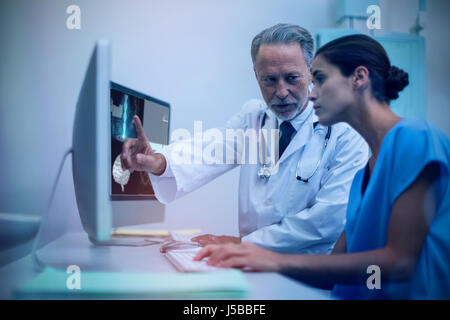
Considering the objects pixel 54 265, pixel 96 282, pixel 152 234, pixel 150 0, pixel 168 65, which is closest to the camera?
pixel 96 282

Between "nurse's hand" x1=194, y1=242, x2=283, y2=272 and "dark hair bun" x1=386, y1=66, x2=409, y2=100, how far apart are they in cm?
41

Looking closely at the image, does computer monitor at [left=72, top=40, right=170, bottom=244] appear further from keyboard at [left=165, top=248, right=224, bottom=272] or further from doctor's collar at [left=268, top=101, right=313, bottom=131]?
doctor's collar at [left=268, top=101, right=313, bottom=131]

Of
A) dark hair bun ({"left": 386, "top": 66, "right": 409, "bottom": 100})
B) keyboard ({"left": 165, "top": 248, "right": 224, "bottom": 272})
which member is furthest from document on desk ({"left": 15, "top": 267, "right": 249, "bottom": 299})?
dark hair bun ({"left": 386, "top": 66, "right": 409, "bottom": 100})

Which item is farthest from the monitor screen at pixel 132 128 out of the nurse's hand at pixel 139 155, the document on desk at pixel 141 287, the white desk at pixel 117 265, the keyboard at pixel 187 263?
the document on desk at pixel 141 287

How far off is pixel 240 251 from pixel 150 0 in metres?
0.68

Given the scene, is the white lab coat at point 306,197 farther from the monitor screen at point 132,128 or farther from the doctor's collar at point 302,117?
the monitor screen at point 132,128

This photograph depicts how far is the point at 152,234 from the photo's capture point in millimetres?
1256

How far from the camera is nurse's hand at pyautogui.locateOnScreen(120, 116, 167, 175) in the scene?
102 cm

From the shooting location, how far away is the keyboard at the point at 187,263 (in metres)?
0.64

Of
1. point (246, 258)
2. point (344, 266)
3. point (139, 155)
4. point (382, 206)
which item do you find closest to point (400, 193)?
point (382, 206)

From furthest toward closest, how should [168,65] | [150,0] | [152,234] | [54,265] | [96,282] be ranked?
[152,234] → [168,65] → [150,0] → [54,265] → [96,282]
